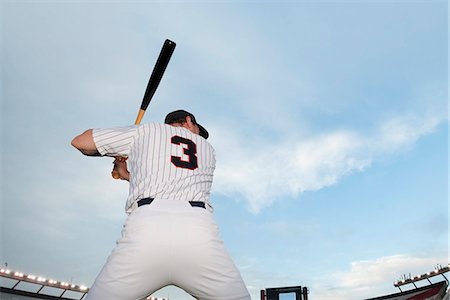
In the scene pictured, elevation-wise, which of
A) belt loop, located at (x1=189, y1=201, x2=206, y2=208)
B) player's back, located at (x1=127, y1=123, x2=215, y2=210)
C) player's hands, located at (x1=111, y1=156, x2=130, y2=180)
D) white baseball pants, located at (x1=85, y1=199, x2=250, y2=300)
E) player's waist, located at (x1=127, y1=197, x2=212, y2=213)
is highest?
player's hands, located at (x1=111, y1=156, x2=130, y2=180)

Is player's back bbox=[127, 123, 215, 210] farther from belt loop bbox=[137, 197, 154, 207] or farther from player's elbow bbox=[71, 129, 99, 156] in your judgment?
player's elbow bbox=[71, 129, 99, 156]

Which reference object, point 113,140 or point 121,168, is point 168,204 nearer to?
point 113,140

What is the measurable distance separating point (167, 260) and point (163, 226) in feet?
0.61

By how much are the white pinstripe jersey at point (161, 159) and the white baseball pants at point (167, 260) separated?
0.13 m

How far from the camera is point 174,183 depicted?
209cm

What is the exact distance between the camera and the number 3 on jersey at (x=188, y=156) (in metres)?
2.20

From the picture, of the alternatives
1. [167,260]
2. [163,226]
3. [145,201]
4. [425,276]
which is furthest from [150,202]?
[425,276]

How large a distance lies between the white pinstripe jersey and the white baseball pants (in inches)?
5.2

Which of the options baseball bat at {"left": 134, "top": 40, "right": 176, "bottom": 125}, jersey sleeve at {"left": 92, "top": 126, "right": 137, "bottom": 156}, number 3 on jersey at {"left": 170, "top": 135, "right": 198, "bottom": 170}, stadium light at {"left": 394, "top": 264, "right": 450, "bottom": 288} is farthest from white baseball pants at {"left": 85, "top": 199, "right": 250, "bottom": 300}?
stadium light at {"left": 394, "top": 264, "right": 450, "bottom": 288}

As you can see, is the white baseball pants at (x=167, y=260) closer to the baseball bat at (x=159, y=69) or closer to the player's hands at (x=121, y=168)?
the player's hands at (x=121, y=168)

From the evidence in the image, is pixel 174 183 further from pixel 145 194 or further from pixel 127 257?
pixel 127 257

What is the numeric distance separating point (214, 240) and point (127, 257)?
497 millimetres

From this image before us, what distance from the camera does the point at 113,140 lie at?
2.29 meters

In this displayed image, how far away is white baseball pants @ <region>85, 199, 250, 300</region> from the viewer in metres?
1.75
